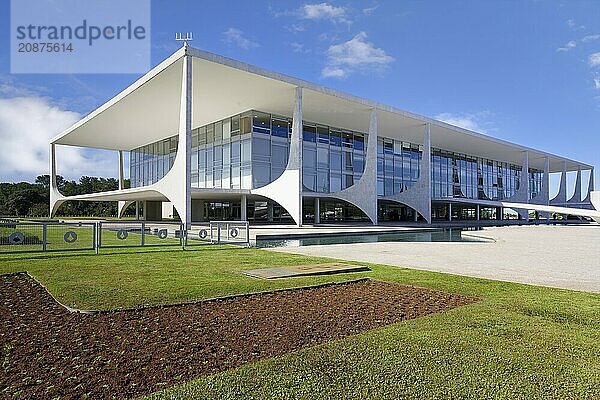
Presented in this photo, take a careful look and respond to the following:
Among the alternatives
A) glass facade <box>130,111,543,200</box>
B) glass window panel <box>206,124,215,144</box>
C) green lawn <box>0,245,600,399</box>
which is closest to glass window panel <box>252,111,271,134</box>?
glass facade <box>130,111,543,200</box>

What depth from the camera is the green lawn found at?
3314 millimetres

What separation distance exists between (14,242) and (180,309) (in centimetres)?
854

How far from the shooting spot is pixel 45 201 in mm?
68562

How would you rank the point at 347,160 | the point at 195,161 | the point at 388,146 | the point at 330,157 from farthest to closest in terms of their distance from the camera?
the point at 388,146
the point at 347,160
the point at 195,161
the point at 330,157

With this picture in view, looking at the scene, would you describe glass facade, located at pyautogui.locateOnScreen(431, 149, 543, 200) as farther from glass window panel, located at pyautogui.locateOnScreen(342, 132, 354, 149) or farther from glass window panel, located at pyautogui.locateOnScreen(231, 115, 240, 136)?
glass window panel, located at pyautogui.locateOnScreen(231, 115, 240, 136)

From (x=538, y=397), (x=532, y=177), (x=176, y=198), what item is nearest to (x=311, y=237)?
(x=176, y=198)

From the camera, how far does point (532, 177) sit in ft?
231

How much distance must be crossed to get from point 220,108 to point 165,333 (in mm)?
29669

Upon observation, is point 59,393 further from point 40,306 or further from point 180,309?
point 40,306

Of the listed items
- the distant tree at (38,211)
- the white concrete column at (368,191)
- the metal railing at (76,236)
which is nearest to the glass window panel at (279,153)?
the white concrete column at (368,191)

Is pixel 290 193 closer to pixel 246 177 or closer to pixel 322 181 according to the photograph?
pixel 246 177

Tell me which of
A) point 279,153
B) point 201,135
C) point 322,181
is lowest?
point 322,181

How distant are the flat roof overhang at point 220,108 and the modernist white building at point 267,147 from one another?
3.2 inches

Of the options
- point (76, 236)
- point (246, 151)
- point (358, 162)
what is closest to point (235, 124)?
point (246, 151)
